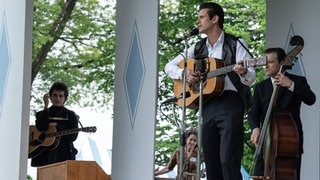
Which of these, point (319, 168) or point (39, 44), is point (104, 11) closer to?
point (39, 44)

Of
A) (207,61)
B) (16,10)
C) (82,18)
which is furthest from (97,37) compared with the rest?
(207,61)

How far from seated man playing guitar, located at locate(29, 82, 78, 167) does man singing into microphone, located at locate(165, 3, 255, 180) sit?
2.64m

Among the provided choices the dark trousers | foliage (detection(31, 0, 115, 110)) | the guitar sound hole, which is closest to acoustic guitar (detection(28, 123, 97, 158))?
the guitar sound hole

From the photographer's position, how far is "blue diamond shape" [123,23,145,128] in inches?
257

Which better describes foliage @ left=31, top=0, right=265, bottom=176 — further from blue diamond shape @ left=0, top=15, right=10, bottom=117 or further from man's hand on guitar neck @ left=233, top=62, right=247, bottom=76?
man's hand on guitar neck @ left=233, top=62, right=247, bottom=76

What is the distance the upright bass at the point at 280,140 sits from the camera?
5168 mm

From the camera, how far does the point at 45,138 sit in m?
7.96

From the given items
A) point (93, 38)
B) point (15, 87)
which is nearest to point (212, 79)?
point (15, 87)

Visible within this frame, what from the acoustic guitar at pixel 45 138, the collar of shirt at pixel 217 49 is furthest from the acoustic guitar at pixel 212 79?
the acoustic guitar at pixel 45 138

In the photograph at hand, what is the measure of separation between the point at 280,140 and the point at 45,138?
3.41 metres

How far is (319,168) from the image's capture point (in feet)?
22.0

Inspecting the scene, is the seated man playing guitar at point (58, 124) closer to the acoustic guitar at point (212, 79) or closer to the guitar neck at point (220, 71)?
the acoustic guitar at point (212, 79)

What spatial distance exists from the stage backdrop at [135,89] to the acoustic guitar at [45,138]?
1188 millimetres

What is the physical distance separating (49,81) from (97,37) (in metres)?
1.10
